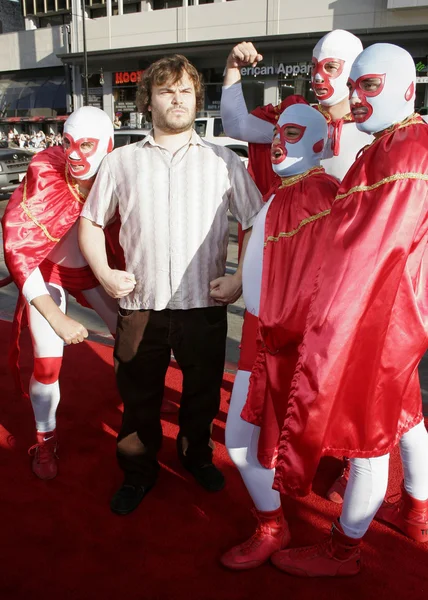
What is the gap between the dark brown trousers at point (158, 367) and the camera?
2486mm

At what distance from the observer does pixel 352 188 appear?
5.58 feet

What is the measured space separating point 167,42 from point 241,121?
2173 cm

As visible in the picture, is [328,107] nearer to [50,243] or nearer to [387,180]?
[387,180]

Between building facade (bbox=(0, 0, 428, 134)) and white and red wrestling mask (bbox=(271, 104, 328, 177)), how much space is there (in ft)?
58.2

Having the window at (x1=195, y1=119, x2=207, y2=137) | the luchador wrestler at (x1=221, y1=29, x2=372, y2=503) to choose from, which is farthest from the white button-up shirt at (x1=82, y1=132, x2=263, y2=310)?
the window at (x1=195, y1=119, x2=207, y2=137)

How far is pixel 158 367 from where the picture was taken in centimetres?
258

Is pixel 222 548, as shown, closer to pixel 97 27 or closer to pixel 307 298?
pixel 307 298

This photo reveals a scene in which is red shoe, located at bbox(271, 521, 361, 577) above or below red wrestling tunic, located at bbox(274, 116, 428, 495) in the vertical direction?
below

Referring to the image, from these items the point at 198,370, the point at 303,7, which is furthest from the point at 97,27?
the point at 198,370

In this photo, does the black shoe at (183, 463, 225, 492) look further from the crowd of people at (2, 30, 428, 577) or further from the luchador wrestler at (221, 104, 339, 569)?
the luchador wrestler at (221, 104, 339, 569)

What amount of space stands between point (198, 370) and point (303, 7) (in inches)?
780

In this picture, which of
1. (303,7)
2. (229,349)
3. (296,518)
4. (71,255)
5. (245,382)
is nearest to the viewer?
(245,382)

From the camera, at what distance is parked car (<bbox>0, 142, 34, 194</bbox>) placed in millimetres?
11656

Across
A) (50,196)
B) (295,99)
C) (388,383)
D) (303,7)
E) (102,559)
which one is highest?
(303,7)
